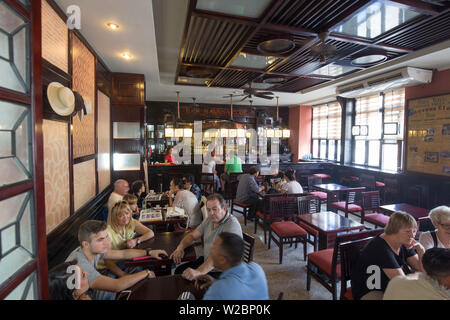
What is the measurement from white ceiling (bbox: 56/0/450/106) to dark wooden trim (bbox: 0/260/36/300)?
2.38 meters

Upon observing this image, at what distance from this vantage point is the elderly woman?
211 centimetres

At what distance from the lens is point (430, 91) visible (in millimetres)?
4863

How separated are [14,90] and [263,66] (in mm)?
4384

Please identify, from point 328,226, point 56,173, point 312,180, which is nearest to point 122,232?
point 56,173

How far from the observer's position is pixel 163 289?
5.29 feet

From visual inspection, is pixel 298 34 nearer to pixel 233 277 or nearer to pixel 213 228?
pixel 213 228

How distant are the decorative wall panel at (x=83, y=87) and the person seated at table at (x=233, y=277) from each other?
2.35 meters

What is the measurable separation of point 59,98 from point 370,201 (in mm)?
4778

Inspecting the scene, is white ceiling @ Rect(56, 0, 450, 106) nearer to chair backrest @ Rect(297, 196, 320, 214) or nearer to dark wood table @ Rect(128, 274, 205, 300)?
dark wood table @ Rect(128, 274, 205, 300)

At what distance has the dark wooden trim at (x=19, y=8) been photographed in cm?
102

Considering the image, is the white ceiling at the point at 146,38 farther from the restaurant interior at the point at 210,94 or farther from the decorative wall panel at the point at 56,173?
the decorative wall panel at the point at 56,173

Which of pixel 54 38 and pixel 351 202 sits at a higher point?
pixel 54 38

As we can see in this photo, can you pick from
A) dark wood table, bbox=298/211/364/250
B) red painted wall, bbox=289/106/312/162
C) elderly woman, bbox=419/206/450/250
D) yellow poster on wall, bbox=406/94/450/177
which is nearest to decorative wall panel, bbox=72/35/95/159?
dark wood table, bbox=298/211/364/250
